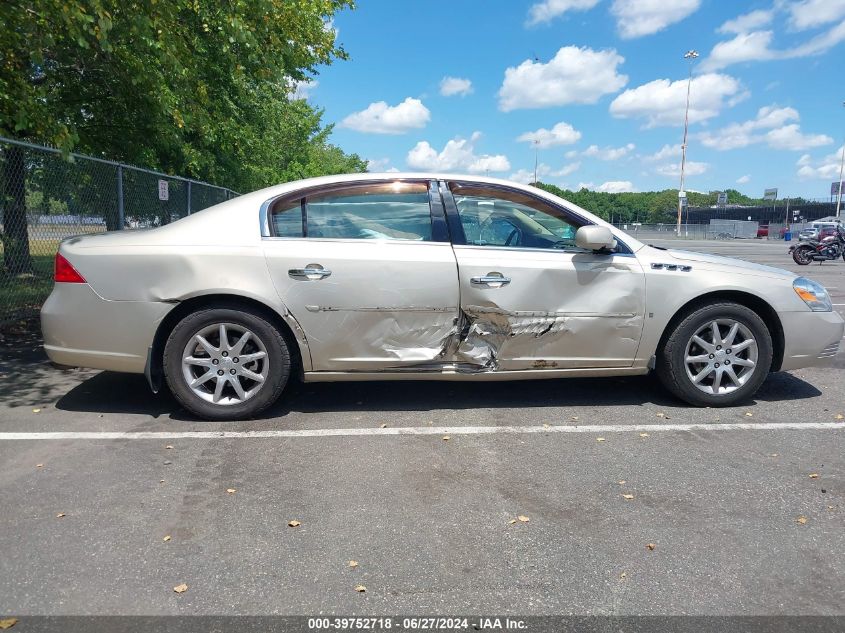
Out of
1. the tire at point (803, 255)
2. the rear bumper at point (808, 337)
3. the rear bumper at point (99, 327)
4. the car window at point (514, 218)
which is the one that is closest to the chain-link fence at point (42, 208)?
the rear bumper at point (99, 327)

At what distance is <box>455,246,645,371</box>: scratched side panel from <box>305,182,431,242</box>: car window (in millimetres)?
380

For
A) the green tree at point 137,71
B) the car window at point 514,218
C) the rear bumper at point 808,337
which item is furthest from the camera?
the green tree at point 137,71

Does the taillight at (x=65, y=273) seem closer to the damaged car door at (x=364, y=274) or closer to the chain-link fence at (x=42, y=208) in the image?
the damaged car door at (x=364, y=274)

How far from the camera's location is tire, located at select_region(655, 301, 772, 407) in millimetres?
4406

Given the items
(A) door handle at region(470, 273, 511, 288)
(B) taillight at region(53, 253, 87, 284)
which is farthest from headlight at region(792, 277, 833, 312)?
(B) taillight at region(53, 253, 87, 284)

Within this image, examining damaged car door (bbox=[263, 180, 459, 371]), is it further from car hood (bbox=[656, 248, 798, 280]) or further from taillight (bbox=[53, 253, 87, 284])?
car hood (bbox=[656, 248, 798, 280])

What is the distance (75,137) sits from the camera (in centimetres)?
602

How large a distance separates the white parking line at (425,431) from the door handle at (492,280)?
95cm

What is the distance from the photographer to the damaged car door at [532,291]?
166 inches

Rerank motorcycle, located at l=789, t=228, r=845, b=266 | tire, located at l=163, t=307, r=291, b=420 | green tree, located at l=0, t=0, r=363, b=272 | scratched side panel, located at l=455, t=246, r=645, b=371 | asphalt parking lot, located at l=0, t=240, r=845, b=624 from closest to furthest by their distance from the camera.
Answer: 1. asphalt parking lot, located at l=0, t=240, r=845, b=624
2. tire, located at l=163, t=307, r=291, b=420
3. scratched side panel, located at l=455, t=246, r=645, b=371
4. green tree, located at l=0, t=0, r=363, b=272
5. motorcycle, located at l=789, t=228, r=845, b=266

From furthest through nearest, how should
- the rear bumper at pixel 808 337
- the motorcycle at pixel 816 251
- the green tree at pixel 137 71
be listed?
the motorcycle at pixel 816 251
the green tree at pixel 137 71
the rear bumper at pixel 808 337

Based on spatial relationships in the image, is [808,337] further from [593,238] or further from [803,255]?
[803,255]

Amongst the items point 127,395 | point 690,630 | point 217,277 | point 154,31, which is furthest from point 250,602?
point 154,31

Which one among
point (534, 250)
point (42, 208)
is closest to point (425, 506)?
point (534, 250)
